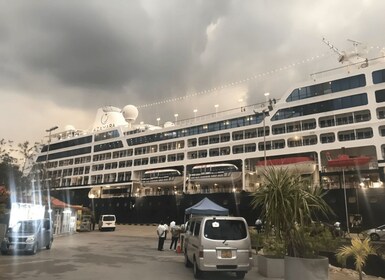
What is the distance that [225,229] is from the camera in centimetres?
935

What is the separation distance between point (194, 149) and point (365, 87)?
20041 millimetres

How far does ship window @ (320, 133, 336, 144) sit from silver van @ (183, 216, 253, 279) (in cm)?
2503

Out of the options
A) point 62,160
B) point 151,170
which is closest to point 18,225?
point 151,170

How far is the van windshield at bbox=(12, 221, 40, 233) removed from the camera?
49.9 feet

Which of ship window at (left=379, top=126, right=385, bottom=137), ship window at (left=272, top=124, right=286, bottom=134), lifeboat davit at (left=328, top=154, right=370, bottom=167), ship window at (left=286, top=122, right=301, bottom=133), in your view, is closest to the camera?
lifeboat davit at (left=328, top=154, right=370, bottom=167)

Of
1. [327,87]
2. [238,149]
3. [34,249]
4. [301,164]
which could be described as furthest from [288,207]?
[238,149]

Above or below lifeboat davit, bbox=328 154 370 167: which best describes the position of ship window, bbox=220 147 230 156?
above

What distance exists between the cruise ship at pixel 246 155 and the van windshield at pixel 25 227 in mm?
12821

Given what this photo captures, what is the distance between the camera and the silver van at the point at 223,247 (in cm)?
892

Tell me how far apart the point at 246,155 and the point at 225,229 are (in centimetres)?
2810

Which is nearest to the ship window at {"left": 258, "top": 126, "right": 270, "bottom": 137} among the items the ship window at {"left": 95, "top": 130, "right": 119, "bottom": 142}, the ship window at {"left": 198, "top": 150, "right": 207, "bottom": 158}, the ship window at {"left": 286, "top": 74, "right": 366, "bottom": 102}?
the ship window at {"left": 286, "top": 74, "right": 366, "bottom": 102}

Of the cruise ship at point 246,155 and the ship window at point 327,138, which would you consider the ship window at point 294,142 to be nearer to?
the cruise ship at point 246,155

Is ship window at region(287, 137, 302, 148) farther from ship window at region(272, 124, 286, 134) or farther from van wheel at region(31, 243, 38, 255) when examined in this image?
van wheel at region(31, 243, 38, 255)

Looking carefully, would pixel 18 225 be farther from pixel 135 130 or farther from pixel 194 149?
pixel 135 130
